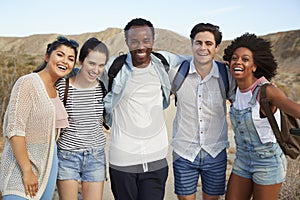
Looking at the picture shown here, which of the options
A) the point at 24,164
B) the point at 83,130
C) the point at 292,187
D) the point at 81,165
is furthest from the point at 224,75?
the point at 292,187

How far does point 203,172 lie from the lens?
3379 mm

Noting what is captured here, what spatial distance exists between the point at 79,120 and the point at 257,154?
125cm

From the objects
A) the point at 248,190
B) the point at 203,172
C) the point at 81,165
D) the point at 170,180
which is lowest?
the point at 170,180

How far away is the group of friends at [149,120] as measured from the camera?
2.98 meters

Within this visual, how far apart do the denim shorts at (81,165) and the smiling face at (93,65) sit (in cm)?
51

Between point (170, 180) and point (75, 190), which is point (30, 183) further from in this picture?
point (170, 180)

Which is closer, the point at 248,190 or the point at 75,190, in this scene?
the point at 75,190

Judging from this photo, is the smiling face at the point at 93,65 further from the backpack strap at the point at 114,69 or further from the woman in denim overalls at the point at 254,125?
the woman in denim overalls at the point at 254,125

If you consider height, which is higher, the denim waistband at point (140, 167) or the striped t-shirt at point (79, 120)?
the striped t-shirt at point (79, 120)

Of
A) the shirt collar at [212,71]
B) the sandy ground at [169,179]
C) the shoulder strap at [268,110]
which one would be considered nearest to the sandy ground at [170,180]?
the sandy ground at [169,179]

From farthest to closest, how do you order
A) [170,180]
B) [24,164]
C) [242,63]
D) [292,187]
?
[170,180] < [292,187] < [242,63] < [24,164]

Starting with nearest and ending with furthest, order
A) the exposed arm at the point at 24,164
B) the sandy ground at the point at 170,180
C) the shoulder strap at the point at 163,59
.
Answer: the exposed arm at the point at 24,164
the shoulder strap at the point at 163,59
the sandy ground at the point at 170,180

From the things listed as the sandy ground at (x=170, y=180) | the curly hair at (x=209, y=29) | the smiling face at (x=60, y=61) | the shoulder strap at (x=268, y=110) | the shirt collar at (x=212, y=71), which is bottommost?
the sandy ground at (x=170, y=180)

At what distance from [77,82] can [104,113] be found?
297 mm
